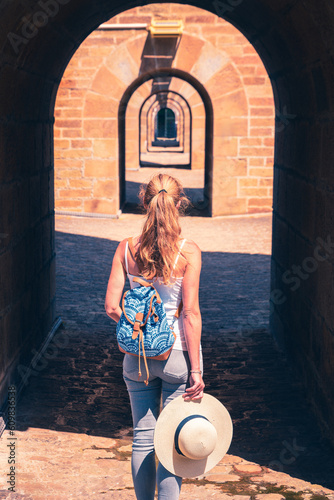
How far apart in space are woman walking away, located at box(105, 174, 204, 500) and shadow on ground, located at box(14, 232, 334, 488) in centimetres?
111

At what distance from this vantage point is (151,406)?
286cm

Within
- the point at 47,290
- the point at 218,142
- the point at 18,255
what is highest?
the point at 218,142

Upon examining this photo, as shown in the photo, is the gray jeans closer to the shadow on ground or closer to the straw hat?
the straw hat

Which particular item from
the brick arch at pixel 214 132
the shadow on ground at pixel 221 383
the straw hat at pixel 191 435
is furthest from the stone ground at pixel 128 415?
the brick arch at pixel 214 132

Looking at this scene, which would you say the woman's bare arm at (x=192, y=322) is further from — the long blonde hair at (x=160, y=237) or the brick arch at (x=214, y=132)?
the brick arch at (x=214, y=132)

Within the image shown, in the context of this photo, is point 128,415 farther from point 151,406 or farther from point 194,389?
point 194,389

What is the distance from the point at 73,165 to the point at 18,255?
8.85 m

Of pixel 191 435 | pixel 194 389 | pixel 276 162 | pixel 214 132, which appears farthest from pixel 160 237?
pixel 214 132

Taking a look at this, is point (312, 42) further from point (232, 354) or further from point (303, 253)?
point (232, 354)

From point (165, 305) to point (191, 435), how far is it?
20.4 inches

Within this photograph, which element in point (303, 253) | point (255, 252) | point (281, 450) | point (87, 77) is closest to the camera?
point (281, 450)

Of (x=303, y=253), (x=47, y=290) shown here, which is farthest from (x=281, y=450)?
(x=47, y=290)

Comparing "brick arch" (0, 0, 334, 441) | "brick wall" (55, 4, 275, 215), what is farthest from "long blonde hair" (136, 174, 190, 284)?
"brick wall" (55, 4, 275, 215)

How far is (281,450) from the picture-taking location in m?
3.88
